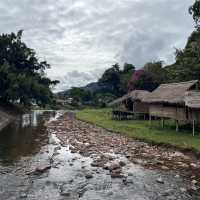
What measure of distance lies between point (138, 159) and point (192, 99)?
8166 millimetres

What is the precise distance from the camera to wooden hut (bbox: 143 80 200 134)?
2393 centimetres

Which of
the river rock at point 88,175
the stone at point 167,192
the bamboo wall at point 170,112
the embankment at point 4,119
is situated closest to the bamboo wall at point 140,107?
the bamboo wall at point 170,112

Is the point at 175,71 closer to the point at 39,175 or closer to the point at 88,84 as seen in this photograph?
the point at 39,175

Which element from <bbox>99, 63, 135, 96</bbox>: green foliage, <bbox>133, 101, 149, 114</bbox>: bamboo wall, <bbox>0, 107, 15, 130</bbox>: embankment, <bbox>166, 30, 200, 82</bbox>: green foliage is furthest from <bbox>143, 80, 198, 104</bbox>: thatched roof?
<bbox>99, 63, 135, 96</bbox>: green foliage

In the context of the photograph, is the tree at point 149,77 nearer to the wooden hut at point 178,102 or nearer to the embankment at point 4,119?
the embankment at point 4,119

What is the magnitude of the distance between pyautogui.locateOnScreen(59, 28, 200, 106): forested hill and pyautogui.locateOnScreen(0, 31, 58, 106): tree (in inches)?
730

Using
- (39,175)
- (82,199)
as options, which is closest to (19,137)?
(39,175)

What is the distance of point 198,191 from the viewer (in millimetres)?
12172

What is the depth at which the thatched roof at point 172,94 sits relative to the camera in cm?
2548

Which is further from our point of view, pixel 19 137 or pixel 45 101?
pixel 45 101

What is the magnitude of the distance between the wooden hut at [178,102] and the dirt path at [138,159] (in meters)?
4.64

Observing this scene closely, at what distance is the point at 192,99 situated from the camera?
77.1ft

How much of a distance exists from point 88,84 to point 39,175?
177609mm

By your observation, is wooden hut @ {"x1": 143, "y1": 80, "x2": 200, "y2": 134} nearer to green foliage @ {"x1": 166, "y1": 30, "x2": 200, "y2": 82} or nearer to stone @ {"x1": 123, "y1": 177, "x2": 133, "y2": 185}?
green foliage @ {"x1": 166, "y1": 30, "x2": 200, "y2": 82}
